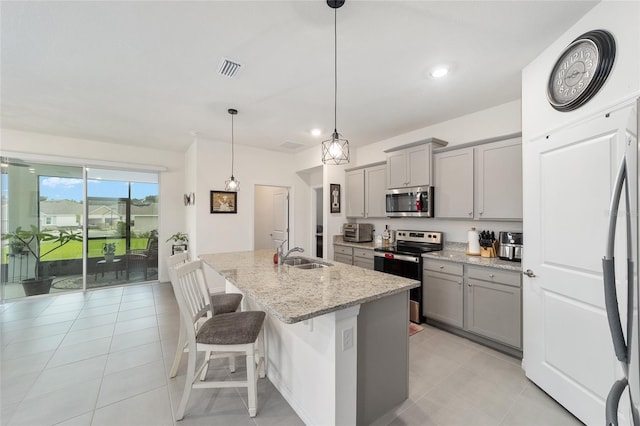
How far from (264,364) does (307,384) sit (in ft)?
2.28

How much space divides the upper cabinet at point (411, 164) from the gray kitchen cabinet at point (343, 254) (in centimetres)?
128

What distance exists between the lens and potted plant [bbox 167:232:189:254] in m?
5.07

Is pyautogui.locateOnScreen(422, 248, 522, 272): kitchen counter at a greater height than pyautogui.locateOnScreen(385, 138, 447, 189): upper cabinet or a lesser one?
lesser

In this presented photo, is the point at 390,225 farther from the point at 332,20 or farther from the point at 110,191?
the point at 110,191

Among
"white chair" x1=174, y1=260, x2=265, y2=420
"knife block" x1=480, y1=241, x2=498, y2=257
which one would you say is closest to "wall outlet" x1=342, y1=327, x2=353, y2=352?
"white chair" x1=174, y1=260, x2=265, y2=420

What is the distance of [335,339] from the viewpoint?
140 centimetres

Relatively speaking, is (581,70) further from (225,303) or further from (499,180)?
(225,303)

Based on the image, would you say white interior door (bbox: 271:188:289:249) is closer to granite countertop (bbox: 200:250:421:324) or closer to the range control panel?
the range control panel

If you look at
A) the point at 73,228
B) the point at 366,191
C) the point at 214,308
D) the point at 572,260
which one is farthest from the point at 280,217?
the point at 572,260

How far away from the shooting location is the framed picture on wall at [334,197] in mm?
4734

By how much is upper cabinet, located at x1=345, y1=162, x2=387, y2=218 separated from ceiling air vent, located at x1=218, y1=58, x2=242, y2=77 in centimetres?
262

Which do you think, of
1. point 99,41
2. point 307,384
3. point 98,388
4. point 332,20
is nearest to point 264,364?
point 307,384

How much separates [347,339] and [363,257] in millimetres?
2744

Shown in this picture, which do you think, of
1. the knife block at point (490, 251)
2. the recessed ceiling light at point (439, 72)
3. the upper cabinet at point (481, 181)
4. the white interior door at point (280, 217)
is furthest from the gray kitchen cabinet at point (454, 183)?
the white interior door at point (280, 217)
